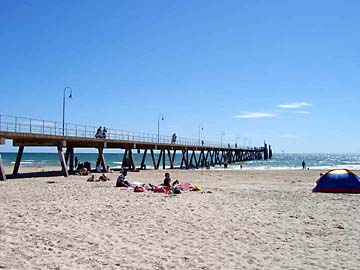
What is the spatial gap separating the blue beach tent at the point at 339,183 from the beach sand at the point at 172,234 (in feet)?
12.2

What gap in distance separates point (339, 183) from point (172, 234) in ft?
32.8

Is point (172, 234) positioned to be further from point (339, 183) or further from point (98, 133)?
point (98, 133)

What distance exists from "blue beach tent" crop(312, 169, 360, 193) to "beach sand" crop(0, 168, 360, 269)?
371 cm

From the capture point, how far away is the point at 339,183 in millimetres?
14953

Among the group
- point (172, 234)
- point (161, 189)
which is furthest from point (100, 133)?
point (172, 234)

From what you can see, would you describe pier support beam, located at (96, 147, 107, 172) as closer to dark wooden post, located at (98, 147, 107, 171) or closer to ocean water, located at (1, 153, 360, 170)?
dark wooden post, located at (98, 147, 107, 171)

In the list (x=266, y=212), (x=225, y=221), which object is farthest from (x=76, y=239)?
(x=266, y=212)

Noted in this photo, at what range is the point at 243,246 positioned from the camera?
645 cm

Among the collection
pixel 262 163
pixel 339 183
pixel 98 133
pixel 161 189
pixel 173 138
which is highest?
pixel 173 138

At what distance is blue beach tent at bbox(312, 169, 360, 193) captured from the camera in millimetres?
14766

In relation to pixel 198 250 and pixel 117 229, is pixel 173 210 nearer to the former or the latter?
pixel 117 229

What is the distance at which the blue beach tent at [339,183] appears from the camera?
1477 centimetres

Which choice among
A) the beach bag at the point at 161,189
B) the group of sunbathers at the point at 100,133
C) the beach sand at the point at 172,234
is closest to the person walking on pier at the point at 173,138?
the group of sunbathers at the point at 100,133

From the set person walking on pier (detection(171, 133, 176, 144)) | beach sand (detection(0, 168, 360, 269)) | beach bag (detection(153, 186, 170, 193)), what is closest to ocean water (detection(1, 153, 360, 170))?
person walking on pier (detection(171, 133, 176, 144))
